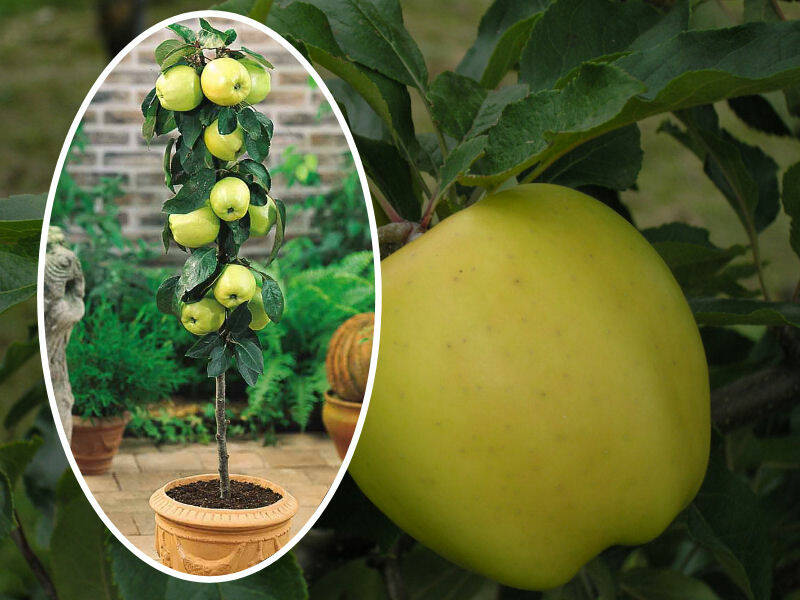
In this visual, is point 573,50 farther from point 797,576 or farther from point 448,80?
point 797,576

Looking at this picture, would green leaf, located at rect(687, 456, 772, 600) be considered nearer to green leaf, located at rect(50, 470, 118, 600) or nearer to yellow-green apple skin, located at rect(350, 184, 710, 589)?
yellow-green apple skin, located at rect(350, 184, 710, 589)

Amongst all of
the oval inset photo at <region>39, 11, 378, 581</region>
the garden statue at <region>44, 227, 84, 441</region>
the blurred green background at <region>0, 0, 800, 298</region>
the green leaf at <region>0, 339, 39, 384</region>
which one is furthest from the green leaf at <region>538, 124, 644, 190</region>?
the blurred green background at <region>0, 0, 800, 298</region>

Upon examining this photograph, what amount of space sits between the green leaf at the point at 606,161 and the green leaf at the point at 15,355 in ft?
1.27

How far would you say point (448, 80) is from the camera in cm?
48

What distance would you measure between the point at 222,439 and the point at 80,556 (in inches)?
8.9

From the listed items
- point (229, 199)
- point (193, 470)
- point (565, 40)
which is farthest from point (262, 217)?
point (565, 40)

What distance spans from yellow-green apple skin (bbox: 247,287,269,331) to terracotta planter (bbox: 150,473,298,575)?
0.23 feet

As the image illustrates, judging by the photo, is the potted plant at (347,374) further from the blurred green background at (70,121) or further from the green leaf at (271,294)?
the blurred green background at (70,121)

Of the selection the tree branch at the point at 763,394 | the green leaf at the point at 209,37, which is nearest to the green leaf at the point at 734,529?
the tree branch at the point at 763,394

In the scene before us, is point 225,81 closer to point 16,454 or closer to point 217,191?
point 217,191

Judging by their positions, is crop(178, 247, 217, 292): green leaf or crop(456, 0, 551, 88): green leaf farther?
crop(456, 0, 551, 88): green leaf

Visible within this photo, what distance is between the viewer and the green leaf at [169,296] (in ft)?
1.33

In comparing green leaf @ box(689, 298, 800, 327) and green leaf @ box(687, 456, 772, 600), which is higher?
green leaf @ box(689, 298, 800, 327)

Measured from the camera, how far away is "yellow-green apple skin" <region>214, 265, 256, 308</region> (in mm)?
404
